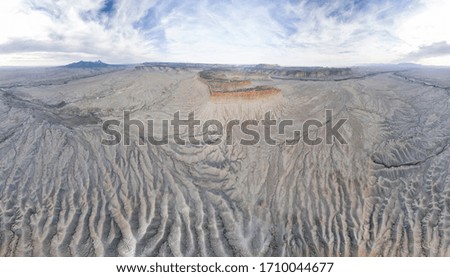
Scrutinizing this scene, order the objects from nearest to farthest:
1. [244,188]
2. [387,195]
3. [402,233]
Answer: [402,233]
[387,195]
[244,188]

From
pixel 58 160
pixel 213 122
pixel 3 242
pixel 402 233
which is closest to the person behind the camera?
pixel 3 242

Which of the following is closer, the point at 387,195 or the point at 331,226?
the point at 331,226

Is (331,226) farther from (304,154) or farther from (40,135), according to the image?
(40,135)

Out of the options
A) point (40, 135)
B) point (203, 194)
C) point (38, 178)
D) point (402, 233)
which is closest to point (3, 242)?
point (38, 178)

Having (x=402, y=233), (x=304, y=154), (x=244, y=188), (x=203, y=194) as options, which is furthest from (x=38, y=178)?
(x=402, y=233)

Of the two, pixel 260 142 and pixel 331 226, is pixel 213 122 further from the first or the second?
pixel 331 226

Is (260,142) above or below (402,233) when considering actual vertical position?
above
